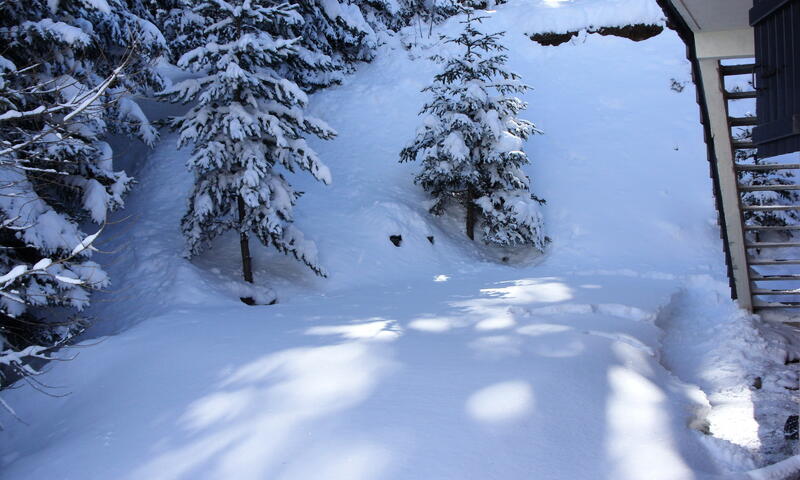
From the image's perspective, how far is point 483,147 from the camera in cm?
1177

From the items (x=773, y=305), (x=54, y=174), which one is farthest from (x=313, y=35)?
(x=773, y=305)

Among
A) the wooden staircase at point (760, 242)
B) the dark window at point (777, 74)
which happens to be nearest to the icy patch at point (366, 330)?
the dark window at point (777, 74)

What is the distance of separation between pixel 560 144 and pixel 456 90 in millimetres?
4860

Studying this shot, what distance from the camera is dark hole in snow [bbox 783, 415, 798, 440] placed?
4180 mm

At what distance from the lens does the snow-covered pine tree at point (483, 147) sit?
1131cm

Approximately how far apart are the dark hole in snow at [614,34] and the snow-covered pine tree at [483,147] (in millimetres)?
8858

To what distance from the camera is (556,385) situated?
12.8 ft

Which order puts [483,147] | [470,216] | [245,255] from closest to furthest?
1. [245,255]
2. [483,147]
3. [470,216]

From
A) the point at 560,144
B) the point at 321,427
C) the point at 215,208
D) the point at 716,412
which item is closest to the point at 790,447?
the point at 716,412

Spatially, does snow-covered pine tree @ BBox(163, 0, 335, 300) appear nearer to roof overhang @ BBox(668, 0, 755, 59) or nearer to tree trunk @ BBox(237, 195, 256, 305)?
tree trunk @ BBox(237, 195, 256, 305)

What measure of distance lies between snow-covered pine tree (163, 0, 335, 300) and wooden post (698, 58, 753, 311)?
5.64 m

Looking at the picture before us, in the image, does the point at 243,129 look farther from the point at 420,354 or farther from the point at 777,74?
the point at 777,74

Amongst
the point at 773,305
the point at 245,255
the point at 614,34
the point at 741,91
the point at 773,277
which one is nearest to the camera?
the point at 741,91

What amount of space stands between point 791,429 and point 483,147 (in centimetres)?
841
